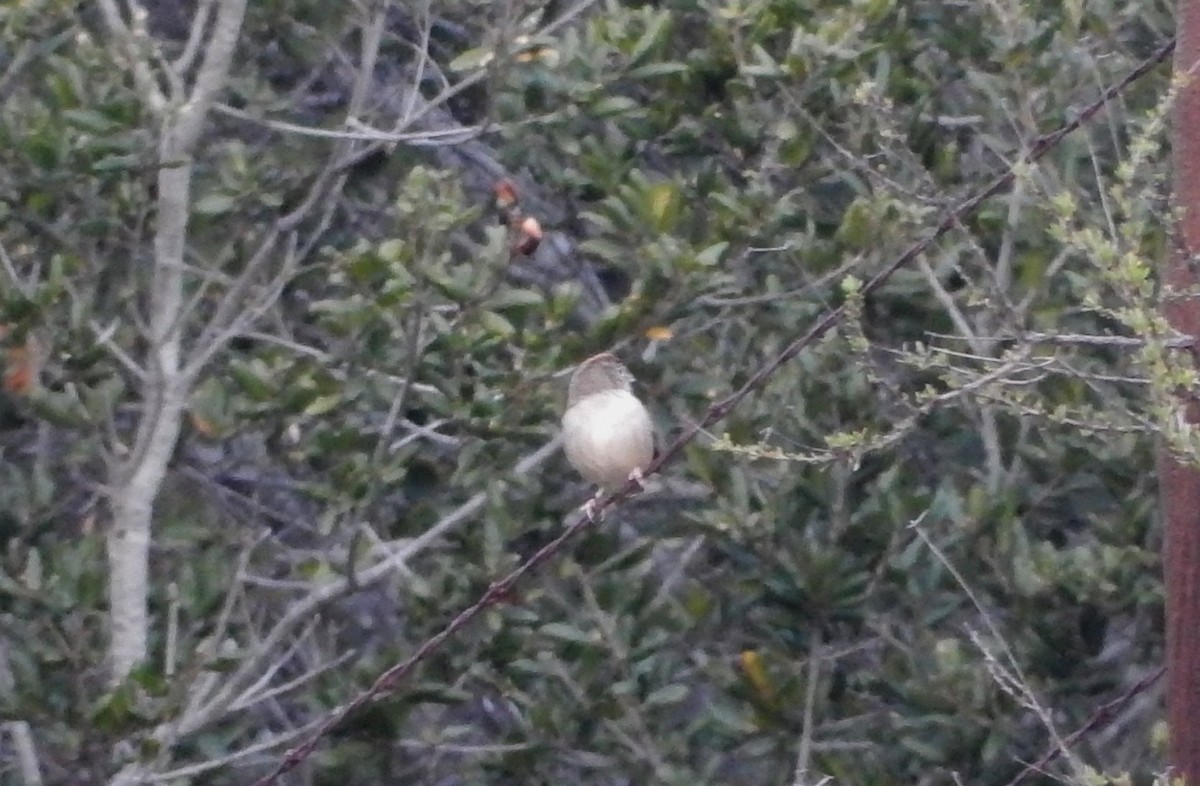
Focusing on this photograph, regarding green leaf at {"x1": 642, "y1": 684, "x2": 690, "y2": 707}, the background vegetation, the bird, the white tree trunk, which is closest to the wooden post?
the background vegetation

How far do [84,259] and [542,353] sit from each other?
1137mm

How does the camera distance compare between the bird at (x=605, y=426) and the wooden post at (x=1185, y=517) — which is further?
the bird at (x=605, y=426)

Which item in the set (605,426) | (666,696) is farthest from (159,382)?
(666,696)

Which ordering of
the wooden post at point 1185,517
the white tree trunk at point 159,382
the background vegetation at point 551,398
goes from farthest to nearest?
the white tree trunk at point 159,382, the background vegetation at point 551,398, the wooden post at point 1185,517

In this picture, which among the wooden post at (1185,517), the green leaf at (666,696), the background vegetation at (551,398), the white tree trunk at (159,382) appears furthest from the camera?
the green leaf at (666,696)

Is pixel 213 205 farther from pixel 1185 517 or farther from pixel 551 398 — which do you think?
pixel 1185 517

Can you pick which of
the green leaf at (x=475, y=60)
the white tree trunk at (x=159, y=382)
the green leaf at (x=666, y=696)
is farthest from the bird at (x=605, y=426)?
the white tree trunk at (x=159, y=382)

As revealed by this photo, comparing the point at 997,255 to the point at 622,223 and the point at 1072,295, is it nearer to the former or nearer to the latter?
the point at 1072,295

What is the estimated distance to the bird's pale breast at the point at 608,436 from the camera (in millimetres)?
4652

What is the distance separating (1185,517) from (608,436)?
1.47 metres

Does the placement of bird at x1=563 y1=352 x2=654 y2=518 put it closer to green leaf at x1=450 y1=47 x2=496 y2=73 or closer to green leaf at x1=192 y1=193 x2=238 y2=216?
green leaf at x1=450 y1=47 x2=496 y2=73

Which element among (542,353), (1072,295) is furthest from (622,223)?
(1072,295)

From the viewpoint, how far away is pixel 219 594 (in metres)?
4.88

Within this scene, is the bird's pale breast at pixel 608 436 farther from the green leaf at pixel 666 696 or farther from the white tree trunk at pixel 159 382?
the white tree trunk at pixel 159 382
